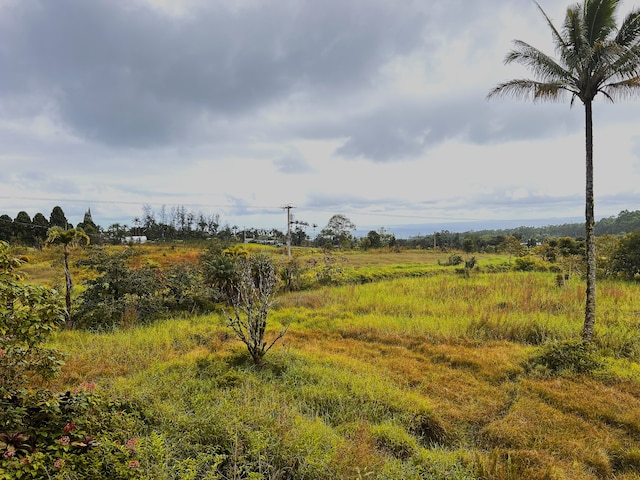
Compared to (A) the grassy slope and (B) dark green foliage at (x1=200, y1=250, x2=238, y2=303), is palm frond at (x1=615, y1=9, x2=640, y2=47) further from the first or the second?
(B) dark green foliage at (x1=200, y1=250, x2=238, y2=303)

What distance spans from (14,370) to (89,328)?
6337 millimetres

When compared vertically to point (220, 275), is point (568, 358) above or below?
below

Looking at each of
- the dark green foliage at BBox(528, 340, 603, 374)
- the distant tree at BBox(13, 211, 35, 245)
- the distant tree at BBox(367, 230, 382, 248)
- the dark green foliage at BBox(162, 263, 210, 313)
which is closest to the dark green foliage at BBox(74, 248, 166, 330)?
the dark green foliage at BBox(162, 263, 210, 313)

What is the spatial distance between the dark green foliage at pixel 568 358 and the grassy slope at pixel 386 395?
0.22m

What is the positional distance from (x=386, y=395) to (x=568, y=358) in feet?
12.4

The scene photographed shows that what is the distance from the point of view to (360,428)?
4.04 metres

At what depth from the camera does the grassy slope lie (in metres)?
3.42

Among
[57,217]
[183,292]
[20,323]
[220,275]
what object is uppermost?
[57,217]

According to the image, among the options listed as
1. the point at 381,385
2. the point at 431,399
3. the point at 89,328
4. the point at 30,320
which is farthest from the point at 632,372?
the point at 89,328

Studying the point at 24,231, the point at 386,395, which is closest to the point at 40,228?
the point at 24,231

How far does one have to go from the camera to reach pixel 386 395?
4922 mm

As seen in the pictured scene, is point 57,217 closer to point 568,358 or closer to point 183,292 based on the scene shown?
point 183,292

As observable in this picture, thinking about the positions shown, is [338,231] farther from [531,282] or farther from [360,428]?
[360,428]

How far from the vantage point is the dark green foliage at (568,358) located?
6066 millimetres
